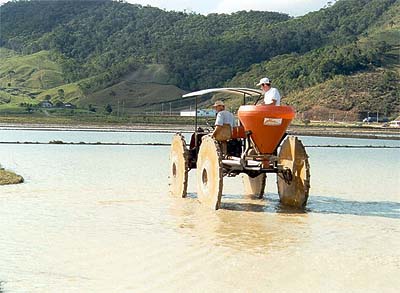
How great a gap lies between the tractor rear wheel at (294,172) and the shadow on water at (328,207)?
0.23 metres

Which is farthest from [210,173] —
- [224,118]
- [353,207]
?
[353,207]

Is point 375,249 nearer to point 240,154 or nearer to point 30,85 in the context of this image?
point 240,154

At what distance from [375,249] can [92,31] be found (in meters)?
190

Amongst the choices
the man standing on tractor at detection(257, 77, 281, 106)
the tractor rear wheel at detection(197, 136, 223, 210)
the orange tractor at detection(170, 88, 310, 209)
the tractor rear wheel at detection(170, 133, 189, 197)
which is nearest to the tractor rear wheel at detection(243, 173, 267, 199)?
the orange tractor at detection(170, 88, 310, 209)

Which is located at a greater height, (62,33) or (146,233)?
(62,33)

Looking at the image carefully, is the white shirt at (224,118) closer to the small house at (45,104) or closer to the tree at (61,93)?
the small house at (45,104)

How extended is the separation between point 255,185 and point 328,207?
2.20 meters

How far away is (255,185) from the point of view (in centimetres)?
1612

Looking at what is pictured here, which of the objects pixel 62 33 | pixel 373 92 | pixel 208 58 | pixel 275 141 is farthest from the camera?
pixel 62 33

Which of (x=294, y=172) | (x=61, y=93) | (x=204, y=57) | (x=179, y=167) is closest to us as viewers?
(x=294, y=172)

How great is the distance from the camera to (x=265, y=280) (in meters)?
7.94

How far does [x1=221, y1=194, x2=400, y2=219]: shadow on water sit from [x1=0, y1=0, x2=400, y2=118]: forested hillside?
289 ft

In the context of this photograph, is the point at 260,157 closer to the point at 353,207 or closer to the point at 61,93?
the point at 353,207

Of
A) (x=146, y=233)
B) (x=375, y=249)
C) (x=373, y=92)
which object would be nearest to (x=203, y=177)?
(x=146, y=233)
